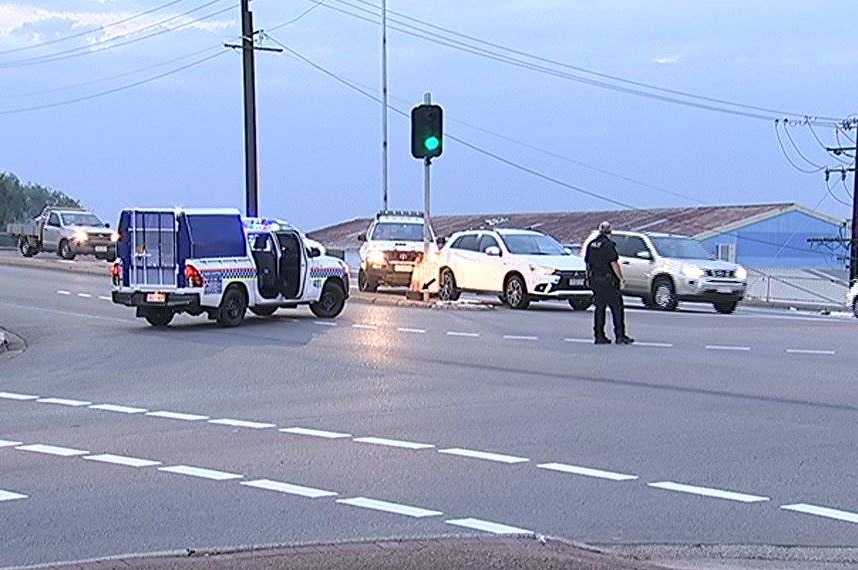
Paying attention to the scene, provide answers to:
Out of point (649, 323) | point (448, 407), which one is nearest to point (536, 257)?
point (649, 323)

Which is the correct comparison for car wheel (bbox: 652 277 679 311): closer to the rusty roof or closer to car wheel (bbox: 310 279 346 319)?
car wheel (bbox: 310 279 346 319)

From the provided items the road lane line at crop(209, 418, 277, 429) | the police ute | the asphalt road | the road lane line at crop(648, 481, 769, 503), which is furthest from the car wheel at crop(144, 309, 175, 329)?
the road lane line at crop(648, 481, 769, 503)

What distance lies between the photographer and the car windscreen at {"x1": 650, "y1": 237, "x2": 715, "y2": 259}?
97.3 ft

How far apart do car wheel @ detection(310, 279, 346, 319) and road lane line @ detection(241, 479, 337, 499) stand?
1469 cm

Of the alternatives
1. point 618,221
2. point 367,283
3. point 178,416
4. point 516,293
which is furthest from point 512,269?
point 618,221

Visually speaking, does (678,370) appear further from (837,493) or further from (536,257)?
(536,257)

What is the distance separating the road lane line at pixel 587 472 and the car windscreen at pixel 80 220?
37484 millimetres

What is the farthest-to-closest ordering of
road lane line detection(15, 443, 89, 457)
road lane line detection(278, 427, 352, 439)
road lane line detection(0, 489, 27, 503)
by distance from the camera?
road lane line detection(278, 427, 352, 439)
road lane line detection(15, 443, 89, 457)
road lane line detection(0, 489, 27, 503)

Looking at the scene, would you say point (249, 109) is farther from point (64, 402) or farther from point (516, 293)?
point (64, 402)

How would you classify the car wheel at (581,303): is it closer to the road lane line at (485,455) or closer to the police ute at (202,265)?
the police ute at (202,265)

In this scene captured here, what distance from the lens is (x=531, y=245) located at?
2761 centimetres

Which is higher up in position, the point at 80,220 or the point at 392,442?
the point at 80,220

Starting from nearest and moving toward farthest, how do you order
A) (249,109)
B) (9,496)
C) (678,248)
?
(9,496) → (678,248) → (249,109)

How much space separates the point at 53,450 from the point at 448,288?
1899 cm
